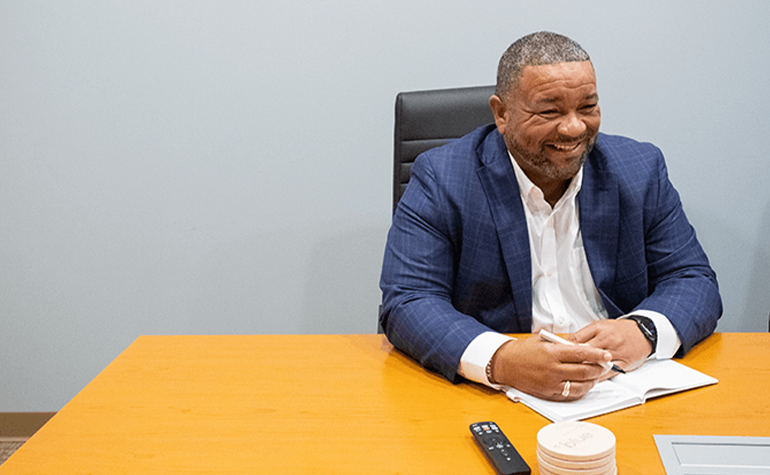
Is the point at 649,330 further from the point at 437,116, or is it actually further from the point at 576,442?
the point at 437,116

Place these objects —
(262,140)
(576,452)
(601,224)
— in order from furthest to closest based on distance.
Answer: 1. (262,140)
2. (601,224)
3. (576,452)

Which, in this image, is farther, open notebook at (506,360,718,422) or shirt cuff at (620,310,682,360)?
shirt cuff at (620,310,682,360)

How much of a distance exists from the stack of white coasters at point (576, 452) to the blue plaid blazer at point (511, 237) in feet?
1.78

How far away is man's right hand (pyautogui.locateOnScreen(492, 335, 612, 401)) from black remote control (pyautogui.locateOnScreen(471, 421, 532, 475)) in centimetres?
13

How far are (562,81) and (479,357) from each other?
0.60 metres

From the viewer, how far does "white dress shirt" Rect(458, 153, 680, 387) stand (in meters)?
1.48

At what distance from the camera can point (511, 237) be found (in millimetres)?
1424

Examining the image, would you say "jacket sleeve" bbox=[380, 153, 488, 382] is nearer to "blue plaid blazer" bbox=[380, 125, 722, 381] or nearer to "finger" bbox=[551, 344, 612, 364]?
"blue plaid blazer" bbox=[380, 125, 722, 381]

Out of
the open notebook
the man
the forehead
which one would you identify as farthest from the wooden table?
the forehead

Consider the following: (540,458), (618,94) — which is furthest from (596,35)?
(540,458)

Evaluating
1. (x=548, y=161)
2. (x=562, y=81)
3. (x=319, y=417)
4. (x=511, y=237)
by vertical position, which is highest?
(x=562, y=81)

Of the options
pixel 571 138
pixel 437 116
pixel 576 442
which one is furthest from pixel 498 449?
pixel 437 116

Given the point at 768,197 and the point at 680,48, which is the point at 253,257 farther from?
the point at 768,197

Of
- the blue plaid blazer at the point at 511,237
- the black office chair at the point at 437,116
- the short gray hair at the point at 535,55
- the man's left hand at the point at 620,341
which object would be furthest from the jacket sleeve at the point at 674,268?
the black office chair at the point at 437,116
